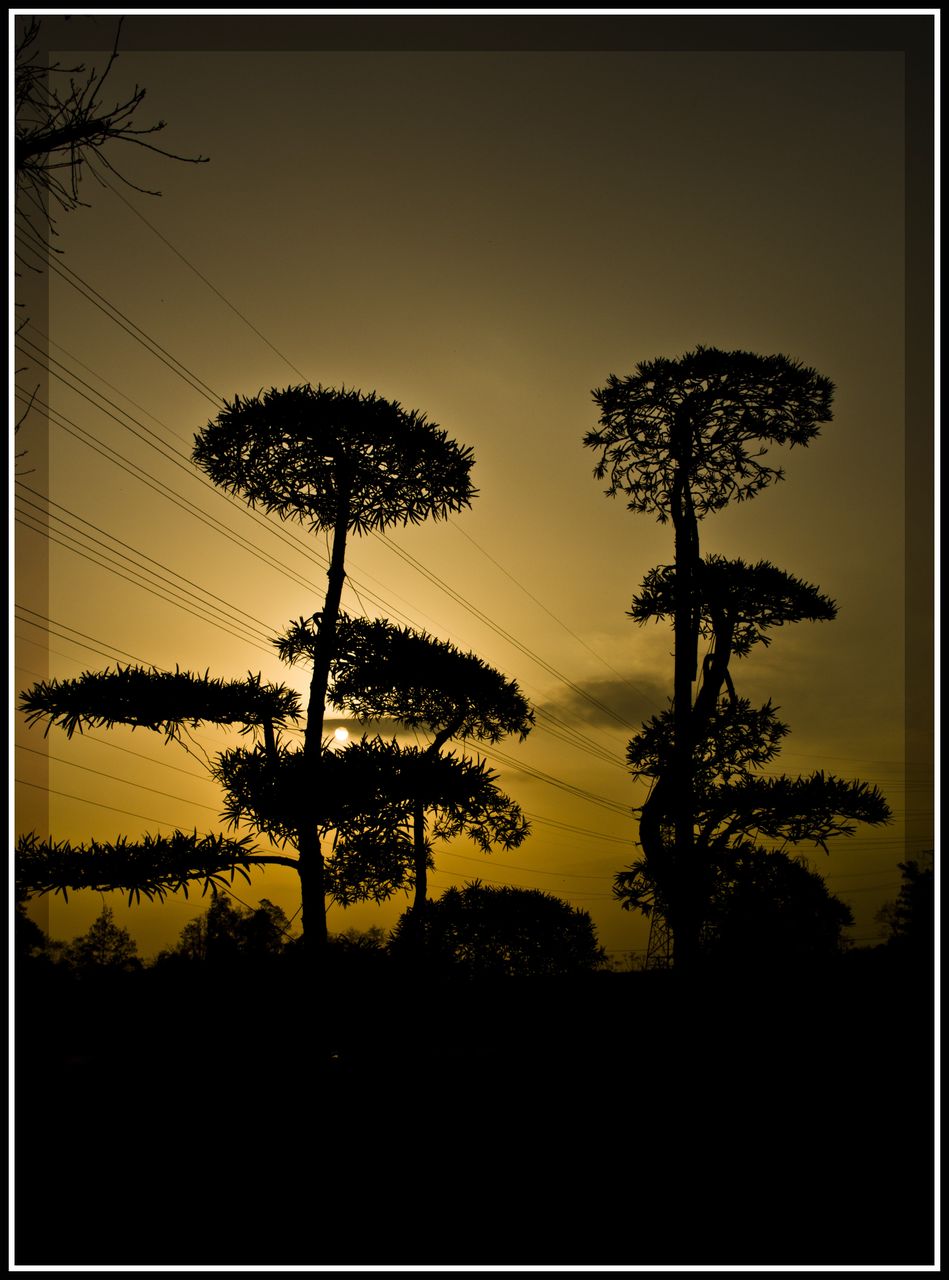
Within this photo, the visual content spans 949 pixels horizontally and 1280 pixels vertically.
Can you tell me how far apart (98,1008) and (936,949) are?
8991mm

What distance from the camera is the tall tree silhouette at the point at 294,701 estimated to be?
1148 centimetres

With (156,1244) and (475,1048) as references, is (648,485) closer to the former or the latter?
(475,1048)

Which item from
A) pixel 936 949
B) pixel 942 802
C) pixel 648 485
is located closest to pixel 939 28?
pixel 942 802

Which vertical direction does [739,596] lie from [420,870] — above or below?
above

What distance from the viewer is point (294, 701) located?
13586 millimetres

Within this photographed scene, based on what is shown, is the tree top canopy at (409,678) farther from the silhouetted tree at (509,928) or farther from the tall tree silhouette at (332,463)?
the silhouetted tree at (509,928)

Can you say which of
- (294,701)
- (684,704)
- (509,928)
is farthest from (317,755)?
(509,928)

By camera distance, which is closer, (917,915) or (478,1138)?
(478,1138)

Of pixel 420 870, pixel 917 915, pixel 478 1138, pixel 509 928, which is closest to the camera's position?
pixel 478 1138

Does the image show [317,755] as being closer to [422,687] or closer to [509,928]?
[422,687]

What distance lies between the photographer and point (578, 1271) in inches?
203

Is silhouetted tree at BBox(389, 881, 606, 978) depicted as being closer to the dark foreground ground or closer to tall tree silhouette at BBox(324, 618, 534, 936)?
tall tree silhouette at BBox(324, 618, 534, 936)

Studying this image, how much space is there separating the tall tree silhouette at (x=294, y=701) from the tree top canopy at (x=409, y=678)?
0.70 meters

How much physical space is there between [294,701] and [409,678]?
216 centimetres
